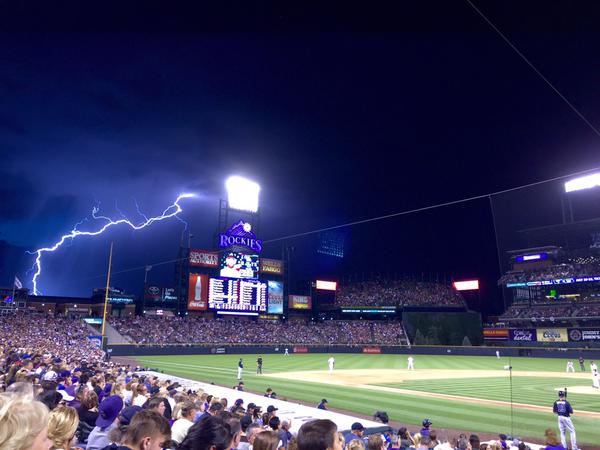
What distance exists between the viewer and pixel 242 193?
2992 inches

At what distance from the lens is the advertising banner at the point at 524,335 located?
54031 mm

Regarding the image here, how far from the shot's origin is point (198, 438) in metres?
3.46

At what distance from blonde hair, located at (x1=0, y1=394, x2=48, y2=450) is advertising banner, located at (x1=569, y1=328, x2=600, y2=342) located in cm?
5693

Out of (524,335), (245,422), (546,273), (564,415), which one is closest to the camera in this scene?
(245,422)

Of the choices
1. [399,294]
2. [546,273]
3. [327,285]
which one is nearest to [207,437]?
[546,273]

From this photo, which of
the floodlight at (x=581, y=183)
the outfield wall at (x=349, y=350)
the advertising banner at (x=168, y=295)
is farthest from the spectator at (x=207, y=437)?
the advertising banner at (x=168, y=295)

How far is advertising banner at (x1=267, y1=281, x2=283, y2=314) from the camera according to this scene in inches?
2921

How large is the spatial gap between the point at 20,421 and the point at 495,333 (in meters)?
76.5

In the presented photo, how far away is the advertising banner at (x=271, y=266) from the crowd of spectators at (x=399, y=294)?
21978 millimetres

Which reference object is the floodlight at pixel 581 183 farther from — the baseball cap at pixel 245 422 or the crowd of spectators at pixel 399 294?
the crowd of spectators at pixel 399 294

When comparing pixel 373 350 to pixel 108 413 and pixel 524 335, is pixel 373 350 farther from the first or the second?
pixel 108 413

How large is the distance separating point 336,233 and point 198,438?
3950 inches

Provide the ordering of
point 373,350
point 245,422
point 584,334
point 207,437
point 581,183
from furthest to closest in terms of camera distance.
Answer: point 373,350, point 584,334, point 581,183, point 245,422, point 207,437

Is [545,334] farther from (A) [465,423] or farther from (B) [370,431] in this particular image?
(B) [370,431]
